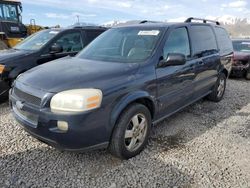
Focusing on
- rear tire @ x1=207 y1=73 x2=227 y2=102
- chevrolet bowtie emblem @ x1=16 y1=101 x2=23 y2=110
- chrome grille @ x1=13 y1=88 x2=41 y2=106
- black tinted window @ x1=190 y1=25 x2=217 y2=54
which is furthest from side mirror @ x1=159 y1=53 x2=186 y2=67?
rear tire @ x1=207 y1=73 x2=227 y2=102

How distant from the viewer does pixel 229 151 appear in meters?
3.57

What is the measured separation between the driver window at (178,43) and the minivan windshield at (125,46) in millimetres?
207

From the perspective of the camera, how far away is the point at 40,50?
18.2 ft

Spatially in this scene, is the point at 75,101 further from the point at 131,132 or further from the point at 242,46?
the point at 242,46

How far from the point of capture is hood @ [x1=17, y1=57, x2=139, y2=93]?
282 centimetres

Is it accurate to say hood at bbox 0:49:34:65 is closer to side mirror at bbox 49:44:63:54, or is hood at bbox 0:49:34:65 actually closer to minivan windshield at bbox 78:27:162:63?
side mirror at bbox 49:44:63:54

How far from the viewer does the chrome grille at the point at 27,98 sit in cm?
280

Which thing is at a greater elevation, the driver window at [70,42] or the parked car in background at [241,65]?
the driver window at [70,42]

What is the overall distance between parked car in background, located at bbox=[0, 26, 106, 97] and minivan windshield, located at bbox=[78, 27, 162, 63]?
176 cm

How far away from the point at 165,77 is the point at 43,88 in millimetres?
1724

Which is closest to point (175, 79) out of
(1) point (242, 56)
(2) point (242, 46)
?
(1) point (242, 56)

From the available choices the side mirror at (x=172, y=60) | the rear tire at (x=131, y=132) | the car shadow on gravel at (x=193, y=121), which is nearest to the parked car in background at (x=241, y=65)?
the car shadow on gravel at (x=193, y=121)

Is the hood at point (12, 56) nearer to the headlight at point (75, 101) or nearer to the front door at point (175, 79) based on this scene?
the headlight at point (75, 101)

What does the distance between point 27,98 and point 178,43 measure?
8.18 ft
